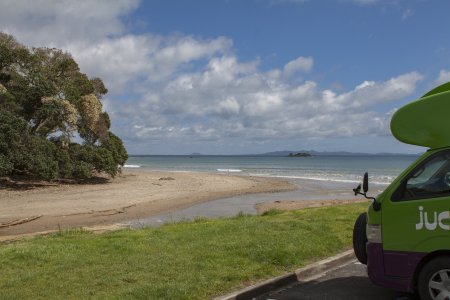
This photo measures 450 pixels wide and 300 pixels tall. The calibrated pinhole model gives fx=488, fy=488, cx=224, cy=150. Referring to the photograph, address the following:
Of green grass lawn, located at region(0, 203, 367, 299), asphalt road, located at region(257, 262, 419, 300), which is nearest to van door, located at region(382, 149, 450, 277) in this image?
asphalt road, located at region(257, 262, 419, 300)

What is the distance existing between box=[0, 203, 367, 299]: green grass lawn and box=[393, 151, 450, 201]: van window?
260cm

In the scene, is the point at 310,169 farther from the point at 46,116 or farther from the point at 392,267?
the point at 392,267

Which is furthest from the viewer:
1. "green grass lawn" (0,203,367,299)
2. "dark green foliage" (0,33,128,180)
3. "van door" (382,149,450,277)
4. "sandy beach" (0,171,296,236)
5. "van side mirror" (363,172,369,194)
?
"dark green foliage" (0,33,128,180)

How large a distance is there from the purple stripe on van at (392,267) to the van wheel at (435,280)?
0.12m

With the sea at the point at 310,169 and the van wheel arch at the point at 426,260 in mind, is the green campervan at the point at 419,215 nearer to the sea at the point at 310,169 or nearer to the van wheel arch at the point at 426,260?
the van wheel arch at the point at 426,260

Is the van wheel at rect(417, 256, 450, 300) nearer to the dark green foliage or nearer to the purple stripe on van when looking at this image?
the purple stripe on van

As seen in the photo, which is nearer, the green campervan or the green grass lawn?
the green campervan

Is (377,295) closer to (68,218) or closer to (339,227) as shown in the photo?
(339,227)

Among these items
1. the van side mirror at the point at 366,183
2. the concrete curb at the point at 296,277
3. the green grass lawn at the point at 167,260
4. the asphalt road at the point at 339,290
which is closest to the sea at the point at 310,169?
the green grass lawn at the point at 167,260

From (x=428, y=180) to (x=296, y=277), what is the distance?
2752mm

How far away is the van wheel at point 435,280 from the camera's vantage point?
16.6 feet

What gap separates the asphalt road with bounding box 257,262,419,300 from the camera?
6.29 meters

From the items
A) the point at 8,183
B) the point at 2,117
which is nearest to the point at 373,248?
the point at 2,117

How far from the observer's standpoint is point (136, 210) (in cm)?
2233
